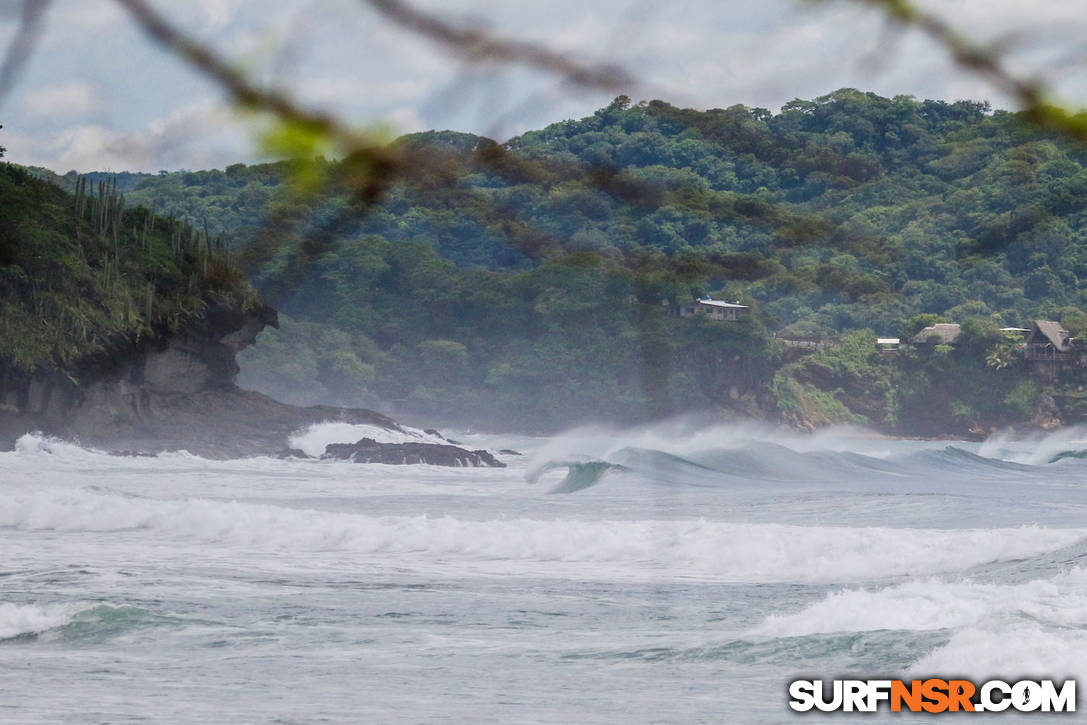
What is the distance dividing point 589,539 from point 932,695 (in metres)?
6.57

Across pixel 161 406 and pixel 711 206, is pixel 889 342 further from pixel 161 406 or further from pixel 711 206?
pixel 161 406

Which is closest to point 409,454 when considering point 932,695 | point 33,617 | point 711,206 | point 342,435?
point 342,435

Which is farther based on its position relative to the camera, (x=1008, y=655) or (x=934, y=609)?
(x=934, y=609)

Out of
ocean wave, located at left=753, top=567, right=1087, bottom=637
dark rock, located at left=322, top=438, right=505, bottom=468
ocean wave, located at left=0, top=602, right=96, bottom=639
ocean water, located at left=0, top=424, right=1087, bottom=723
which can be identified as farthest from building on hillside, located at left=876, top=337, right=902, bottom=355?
dark rock, located at left=322, top=438, right=505, bottom=468

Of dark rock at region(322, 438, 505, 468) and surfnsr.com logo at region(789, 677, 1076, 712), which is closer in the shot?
surfnsr.com logo at region(789, 677, 1076, 712)

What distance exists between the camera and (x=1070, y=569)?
10.2 metres

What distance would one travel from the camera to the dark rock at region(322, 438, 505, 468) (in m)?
25.9

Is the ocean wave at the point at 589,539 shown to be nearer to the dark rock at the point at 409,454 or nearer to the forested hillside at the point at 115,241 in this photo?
the forested hillside at the point at 115,241

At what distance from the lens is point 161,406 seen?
93.6 feet

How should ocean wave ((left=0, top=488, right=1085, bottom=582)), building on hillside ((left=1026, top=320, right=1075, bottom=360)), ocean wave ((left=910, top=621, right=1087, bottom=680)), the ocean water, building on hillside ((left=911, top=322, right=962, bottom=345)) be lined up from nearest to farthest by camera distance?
building on hillside ((left=911, top=322, right=962, bottom=345))
building on hillside ((left=1026, top=320, right=1075, bottom=360))
the ocean water
ocean wave ((left=910, top=621, right=1087, bottom=680))
ocean wave ((left=0, top=488, right=1085, bottom=582))

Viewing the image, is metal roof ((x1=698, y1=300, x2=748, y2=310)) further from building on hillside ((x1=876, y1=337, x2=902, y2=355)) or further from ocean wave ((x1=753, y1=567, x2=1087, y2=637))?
ocean wave ((x1=753, y1=567, x2=1087, y2=637))

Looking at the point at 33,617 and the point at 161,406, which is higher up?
the point at 161,406

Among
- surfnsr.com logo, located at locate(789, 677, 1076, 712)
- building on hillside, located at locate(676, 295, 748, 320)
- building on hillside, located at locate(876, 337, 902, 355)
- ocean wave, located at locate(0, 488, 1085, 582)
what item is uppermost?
building on hillside, located at locate(876, 337, 902, 355)

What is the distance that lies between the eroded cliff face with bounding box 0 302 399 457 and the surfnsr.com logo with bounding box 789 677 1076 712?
63.2ft
